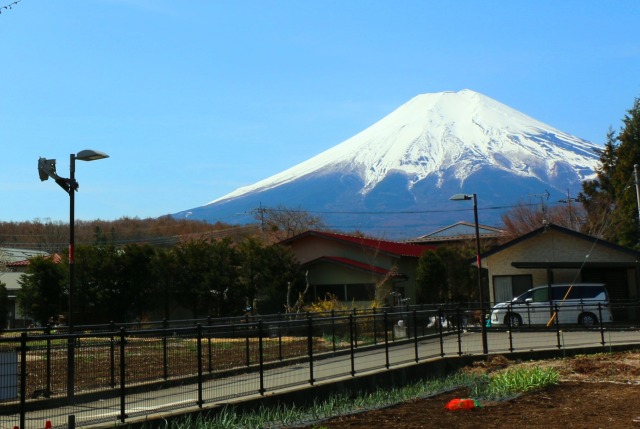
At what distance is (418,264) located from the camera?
46.4 m

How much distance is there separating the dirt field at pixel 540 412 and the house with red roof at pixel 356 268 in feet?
84.2

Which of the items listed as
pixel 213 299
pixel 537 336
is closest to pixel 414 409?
pixel 537 336

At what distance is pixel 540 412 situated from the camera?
1191cm

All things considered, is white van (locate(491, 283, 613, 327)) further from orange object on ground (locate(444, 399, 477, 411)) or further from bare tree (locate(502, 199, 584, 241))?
bare tree (locate(502, 199, 584, 241))

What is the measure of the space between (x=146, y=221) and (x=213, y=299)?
265 ft

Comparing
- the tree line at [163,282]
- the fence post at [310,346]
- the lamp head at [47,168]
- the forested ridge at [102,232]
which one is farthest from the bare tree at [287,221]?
the fence post at [310,346]

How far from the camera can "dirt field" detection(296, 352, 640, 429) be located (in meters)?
10.9

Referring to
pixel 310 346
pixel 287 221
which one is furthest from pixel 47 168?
pixel 287 221

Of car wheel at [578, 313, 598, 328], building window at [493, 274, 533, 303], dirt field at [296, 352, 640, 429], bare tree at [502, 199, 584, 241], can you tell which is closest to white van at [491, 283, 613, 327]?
car wheel at [578, 313, 598, 328]

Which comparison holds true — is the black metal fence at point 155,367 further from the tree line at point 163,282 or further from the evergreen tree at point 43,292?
the evergreen tree at point 43,292

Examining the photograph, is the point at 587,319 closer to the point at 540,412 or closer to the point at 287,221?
the point at 540,412

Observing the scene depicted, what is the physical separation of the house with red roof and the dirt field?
84.2ft

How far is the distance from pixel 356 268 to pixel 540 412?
3121 centimetres

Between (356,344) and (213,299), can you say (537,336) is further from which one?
(213,299)
